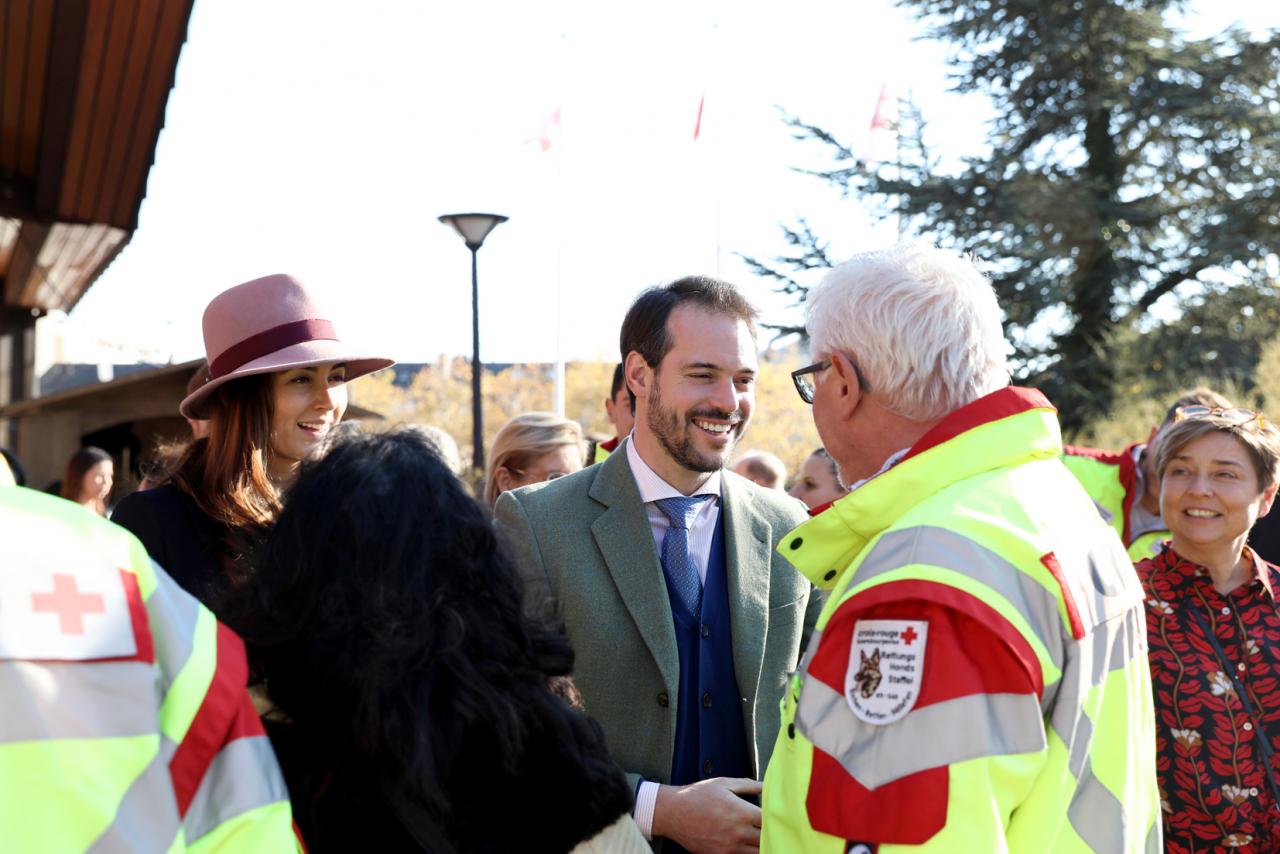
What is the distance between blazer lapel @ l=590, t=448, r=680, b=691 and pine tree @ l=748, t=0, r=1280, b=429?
712 inches

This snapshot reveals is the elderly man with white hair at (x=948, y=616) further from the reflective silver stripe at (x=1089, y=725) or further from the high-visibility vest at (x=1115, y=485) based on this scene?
the high-visibility vest at (x=1115, y=485)

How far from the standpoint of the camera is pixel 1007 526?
6.49 feet

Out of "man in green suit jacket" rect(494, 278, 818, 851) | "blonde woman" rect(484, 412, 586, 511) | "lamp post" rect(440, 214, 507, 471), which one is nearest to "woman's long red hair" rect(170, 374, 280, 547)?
"man in green suit jacket" rect(494, 278, 818, 851)

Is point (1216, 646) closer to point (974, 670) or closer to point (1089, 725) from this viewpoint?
point (1089, 725)

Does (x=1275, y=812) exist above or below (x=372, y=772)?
below

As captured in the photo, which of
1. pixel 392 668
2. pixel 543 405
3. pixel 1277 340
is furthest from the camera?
pixel 543 405

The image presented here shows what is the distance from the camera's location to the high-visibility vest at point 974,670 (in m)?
1.84

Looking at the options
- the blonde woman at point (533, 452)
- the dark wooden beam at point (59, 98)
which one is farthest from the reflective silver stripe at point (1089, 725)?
the dark wooden beam at point (59, 98)

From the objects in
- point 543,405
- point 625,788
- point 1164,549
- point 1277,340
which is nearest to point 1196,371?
point 1277,340

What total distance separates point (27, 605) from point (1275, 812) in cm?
349

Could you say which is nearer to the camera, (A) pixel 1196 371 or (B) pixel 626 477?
(B) pixel 626 477

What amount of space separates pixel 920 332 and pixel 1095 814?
0.84 m

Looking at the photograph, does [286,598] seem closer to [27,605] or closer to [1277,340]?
[27,605]

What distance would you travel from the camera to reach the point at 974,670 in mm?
1855
